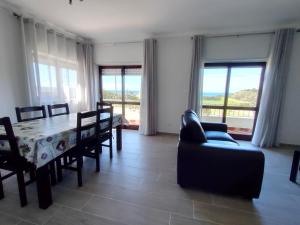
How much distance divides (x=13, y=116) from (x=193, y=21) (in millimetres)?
4078

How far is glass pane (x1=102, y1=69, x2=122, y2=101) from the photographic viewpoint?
494 centimetres

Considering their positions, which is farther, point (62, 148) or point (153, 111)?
point (153, 111)

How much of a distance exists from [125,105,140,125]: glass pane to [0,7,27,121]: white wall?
8.67 feet

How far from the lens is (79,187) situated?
6.85ft

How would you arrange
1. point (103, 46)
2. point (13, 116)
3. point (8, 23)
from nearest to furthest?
point (8, 23)
point (13, 116)
point (103, 46)

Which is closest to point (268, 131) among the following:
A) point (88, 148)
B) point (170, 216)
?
point (170, 216)

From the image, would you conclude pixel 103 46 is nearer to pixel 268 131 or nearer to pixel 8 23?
pixel 8 23

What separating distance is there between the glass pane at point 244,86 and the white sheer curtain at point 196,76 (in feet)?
2.74

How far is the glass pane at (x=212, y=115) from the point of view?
4258mm

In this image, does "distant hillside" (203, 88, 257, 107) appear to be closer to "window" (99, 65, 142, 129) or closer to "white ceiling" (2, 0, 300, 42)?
"white ceiling" (2, 0, 300, 42)

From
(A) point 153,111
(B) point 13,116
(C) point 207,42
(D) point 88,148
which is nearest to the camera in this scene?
(D) point 88,148

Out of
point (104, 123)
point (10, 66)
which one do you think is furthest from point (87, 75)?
point (104, 123)

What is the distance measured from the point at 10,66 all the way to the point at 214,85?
445 cm

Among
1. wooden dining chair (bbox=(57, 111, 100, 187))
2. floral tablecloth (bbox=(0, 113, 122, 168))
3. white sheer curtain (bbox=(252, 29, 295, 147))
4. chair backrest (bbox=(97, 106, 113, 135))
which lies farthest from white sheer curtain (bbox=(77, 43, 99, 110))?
white sheer curtain (bbox=(252, 29, 295, 147))
